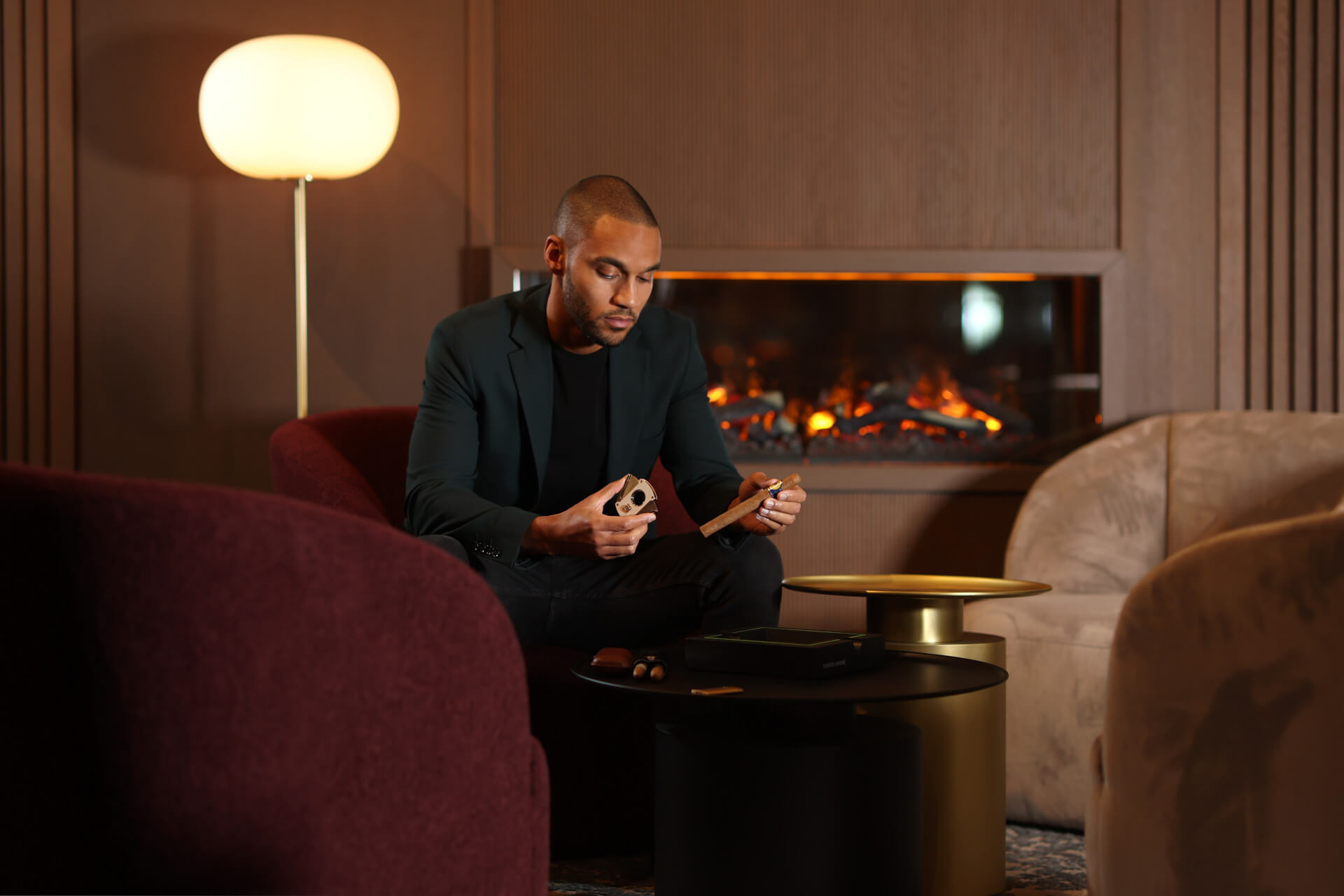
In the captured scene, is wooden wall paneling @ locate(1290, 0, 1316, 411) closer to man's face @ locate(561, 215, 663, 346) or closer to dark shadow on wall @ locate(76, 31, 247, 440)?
man's face @ locate(561, 215, 663, 346)

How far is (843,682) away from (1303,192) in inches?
107

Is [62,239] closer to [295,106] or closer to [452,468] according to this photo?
[295,106]

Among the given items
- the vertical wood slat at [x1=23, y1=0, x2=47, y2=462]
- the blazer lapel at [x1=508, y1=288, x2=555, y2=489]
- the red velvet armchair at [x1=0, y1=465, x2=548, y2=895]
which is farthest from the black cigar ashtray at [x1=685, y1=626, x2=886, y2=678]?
the vertical wood slat at [x1=23, y1=0, x2=47, y2=462]

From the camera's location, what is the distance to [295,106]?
2791mm

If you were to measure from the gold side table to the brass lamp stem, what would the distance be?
187 cm

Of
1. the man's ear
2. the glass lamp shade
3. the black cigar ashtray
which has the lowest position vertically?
the black cigar ashtray

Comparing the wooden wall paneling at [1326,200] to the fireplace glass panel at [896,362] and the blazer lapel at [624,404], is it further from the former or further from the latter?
the blazer lapel at [624,404]

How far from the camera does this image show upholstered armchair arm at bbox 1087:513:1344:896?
960mm

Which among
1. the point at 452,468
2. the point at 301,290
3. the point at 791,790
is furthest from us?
the point at 301,290

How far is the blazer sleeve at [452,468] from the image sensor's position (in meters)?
1.92

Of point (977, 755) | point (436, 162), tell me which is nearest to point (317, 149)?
point (436, 162)

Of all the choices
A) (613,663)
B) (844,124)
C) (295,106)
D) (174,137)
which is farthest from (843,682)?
(174,137)

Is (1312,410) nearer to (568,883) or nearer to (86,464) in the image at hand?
(568,883)

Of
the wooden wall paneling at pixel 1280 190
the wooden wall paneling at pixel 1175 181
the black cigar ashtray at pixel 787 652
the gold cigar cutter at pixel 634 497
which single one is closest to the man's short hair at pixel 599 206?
the gold cigar cutter at pixel 634 497
